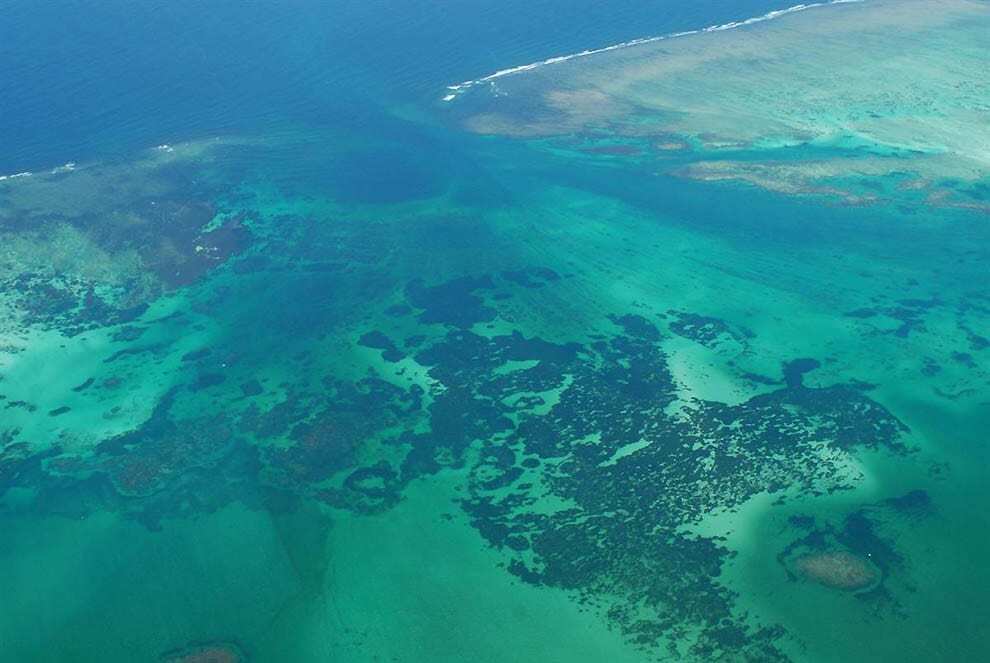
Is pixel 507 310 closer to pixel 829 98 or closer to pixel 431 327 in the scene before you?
pixel 431 327

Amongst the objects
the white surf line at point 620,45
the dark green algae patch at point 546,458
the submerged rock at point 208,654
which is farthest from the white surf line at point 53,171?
the submerged rock at point 208,654

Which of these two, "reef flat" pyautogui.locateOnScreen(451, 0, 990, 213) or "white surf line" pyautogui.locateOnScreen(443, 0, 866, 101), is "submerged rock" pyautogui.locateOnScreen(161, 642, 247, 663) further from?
"white surf line" pyautogui.locateOnScreen(443, 0, 866, 101)

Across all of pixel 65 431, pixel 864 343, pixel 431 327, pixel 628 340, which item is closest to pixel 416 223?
pixel 431 327

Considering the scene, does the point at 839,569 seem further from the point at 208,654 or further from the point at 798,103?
the point at 798,103

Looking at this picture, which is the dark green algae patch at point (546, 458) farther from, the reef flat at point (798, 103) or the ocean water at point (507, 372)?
the reef flat at point (798, 103)

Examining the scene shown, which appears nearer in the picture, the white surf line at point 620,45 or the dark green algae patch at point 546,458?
the dark green algae patch at point 546,458

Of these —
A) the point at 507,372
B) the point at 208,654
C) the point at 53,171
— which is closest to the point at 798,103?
the point at 507,372

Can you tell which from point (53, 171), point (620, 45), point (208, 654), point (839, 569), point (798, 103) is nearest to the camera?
point (208, 654)
